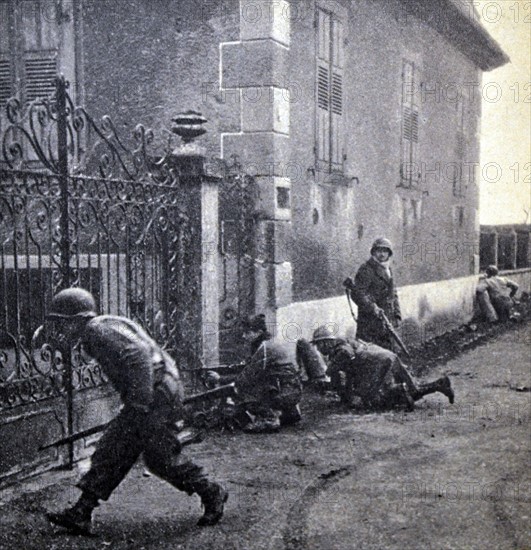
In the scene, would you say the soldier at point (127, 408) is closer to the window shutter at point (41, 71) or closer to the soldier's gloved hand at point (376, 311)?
the soldier's gloved hand at point (376, 311)

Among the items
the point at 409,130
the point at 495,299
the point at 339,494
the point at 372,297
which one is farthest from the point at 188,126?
the point at 495,299

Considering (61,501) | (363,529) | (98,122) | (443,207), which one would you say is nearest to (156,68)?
(98,122)

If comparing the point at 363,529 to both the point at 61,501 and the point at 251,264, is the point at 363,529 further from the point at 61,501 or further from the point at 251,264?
the point at 251,264

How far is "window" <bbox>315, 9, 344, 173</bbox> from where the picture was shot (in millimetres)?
9797

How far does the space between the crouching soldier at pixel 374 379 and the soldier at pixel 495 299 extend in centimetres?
901

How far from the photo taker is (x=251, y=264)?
868 cm

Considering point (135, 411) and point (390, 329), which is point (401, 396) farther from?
point (135, 411)

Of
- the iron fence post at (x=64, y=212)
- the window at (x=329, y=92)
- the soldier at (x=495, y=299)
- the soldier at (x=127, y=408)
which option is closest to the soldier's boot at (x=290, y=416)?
the iron fence post at (x=64, y=212)

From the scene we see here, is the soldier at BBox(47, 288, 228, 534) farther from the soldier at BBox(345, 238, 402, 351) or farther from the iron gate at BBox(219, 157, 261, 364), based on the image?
the soldier at BBox(345, 238, 402, 351)

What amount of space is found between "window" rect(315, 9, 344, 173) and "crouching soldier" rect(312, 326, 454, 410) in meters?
2.76

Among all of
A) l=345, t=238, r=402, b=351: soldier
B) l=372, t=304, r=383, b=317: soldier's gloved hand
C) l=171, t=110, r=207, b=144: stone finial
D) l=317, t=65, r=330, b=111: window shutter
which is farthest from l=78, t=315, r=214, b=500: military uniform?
l=317, t=65, r=330, b=111: window shutter

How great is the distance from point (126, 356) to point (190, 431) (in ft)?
8.77

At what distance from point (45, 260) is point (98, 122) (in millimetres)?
1659

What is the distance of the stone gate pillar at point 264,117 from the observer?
329 inches
